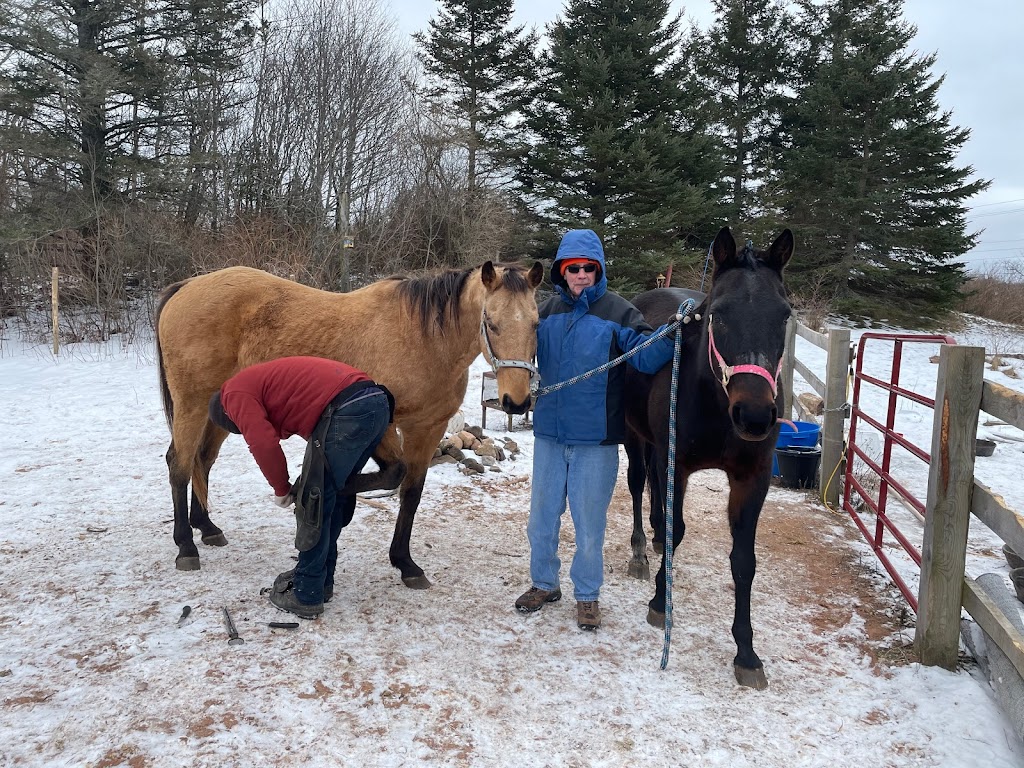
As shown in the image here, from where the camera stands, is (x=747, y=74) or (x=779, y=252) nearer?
(x=779, y=252)

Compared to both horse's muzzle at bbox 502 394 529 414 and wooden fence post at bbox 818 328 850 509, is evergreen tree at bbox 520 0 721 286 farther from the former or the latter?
horse's muzzle at bbox 502 394 529 414

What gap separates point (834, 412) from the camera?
509 cm

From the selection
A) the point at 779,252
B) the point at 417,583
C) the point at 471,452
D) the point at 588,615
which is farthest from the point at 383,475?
the point at 471,452

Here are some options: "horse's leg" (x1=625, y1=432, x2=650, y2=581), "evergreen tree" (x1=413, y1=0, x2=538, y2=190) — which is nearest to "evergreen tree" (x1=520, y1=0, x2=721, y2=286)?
"evergreen tree" (x1=413, y1=0, x2=538, y2=190)

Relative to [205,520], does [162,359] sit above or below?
above

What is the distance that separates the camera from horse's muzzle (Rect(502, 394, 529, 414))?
9.07ft

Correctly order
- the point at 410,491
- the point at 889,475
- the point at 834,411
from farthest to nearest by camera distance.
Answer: the point at 834,411 < the point at 889,475 < the point at 410,491

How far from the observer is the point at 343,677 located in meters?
2.54

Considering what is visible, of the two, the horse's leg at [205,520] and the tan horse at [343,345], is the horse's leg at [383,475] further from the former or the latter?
the horse's leg at [205,520]

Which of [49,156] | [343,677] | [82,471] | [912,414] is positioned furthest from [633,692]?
[49,156]

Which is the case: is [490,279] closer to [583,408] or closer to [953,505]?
[583,408]

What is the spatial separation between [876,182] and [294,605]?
61.0 feet

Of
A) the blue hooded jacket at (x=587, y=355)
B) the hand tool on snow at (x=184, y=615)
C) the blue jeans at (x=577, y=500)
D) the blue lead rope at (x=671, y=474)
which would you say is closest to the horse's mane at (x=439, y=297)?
the blue hooded jacket at (x=587, y=355)

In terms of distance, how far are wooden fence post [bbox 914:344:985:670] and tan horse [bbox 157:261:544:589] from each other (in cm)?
198
